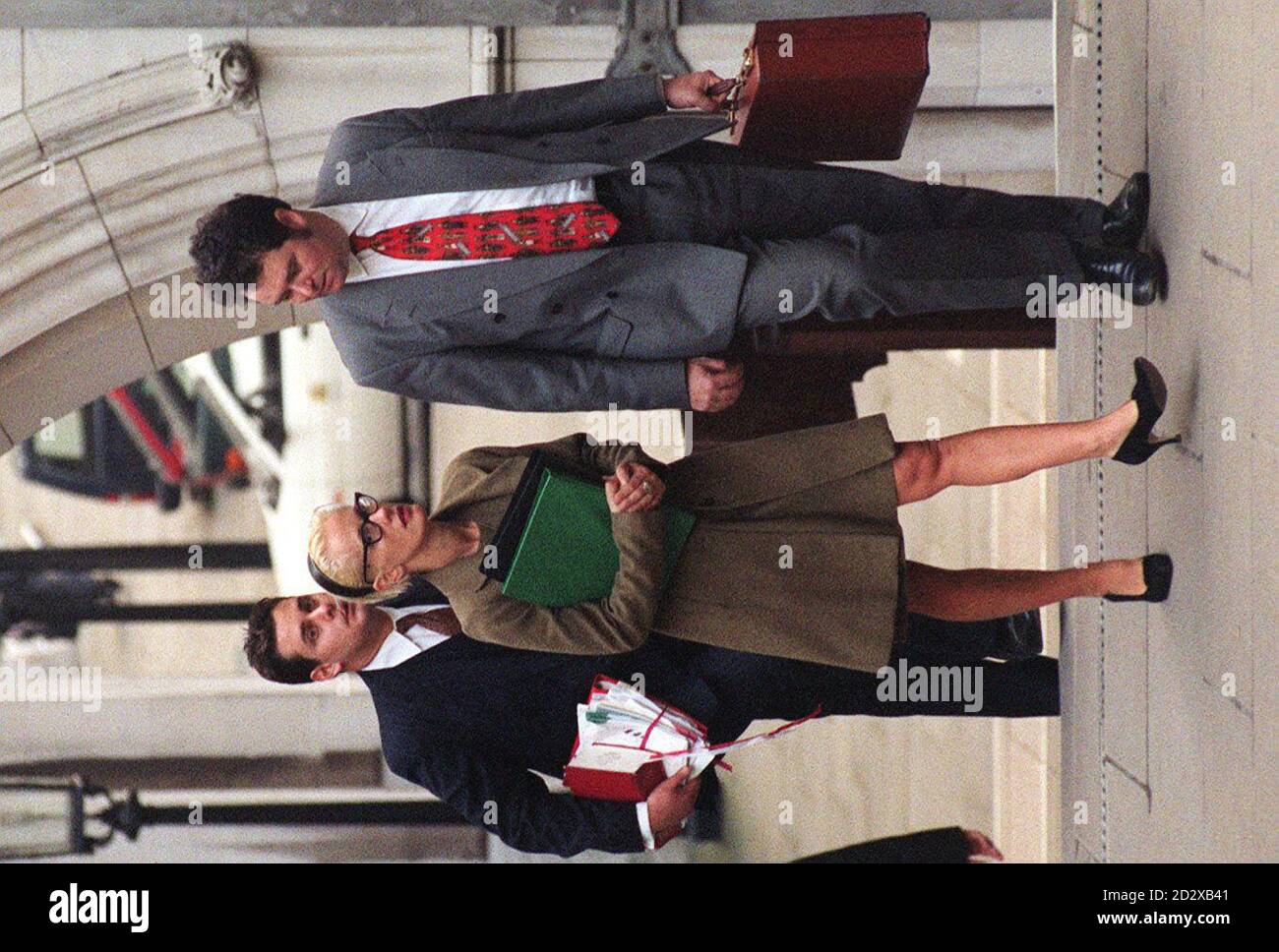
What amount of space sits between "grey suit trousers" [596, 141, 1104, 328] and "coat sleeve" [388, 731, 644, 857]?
1.13 m

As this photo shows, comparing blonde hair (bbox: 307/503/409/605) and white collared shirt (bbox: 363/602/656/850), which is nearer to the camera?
blonde hair (bbox: 307/503/409/605)

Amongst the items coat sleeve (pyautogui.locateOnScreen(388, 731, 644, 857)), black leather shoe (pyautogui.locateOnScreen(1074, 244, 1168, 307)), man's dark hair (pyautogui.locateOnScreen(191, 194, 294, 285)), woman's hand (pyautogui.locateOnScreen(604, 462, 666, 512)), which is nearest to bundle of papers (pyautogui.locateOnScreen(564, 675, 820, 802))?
coat sleeve (pyautogui.locateOnScreen(388, 731, 644, 857))

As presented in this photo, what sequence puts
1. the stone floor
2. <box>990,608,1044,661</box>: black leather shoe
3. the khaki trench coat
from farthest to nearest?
<box>990,608,1044,661</box>: black leather shoe → the khaki trench coat → the stone floor

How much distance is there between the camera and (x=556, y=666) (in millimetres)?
3965

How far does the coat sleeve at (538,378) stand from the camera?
13.0 ft

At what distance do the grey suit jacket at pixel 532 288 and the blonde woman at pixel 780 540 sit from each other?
25 cm

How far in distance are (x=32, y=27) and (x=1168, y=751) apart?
3501 millimetres

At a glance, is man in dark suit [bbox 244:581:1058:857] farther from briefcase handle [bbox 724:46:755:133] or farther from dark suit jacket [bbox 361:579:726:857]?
briefcase handle [bbox 724:46:755:133]

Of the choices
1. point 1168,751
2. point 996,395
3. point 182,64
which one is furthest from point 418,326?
point 996,395

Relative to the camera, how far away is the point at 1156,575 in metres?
3.88

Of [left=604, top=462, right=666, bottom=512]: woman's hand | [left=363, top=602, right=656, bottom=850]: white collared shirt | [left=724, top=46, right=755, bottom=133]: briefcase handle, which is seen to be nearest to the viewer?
[left=604, top=462, right=666, bottom=512]: woman's hand

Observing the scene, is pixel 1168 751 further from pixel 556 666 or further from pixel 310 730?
pixel 310 730

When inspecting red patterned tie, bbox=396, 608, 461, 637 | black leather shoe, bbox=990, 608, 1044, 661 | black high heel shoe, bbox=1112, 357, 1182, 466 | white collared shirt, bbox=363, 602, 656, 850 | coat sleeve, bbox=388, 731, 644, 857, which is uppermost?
black high heel shoe, bbox=1112, 357, 1182, 466

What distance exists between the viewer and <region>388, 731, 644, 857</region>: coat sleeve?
3812 mm
